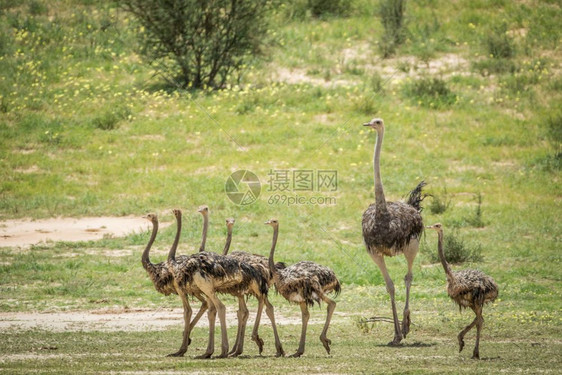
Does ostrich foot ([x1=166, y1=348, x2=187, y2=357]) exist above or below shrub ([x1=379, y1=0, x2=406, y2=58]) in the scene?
below

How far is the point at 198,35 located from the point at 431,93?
277 inches

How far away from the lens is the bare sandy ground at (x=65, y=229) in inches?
827

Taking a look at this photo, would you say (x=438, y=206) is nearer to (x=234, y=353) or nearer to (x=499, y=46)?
(x=499, y=46)

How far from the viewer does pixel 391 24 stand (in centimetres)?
3266

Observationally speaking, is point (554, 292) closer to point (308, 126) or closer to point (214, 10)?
point (308, 126)

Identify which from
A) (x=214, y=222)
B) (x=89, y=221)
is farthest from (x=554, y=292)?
(x=89, y=221)

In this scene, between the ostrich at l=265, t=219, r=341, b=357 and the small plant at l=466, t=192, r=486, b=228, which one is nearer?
the ostrich at l=265, t=219, r=341, b=357

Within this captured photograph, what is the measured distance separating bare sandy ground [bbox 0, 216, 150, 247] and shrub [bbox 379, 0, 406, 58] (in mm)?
12323

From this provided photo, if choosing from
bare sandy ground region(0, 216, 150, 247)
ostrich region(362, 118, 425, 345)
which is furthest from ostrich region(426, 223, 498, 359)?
bare sandy ground region(0, 216, 150, 247)

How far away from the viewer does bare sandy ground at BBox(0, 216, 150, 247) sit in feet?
68.9

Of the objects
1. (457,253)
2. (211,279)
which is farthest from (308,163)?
(211,279)

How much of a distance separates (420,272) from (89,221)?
7896mm
